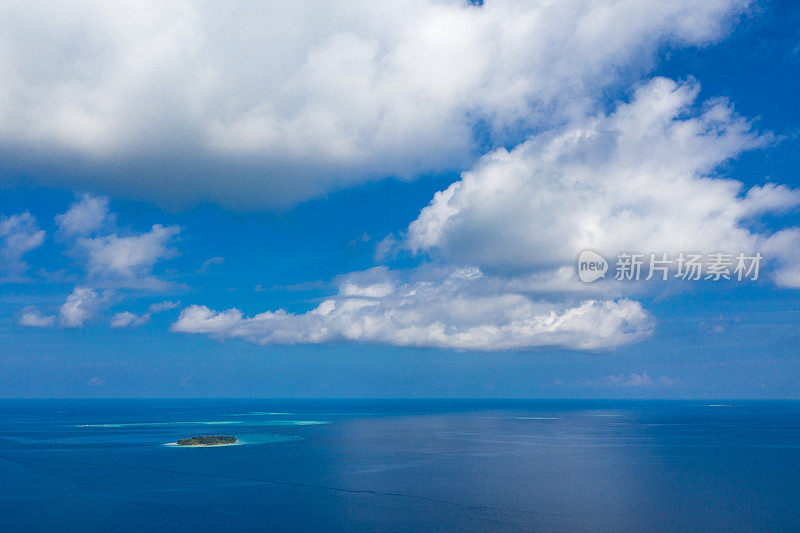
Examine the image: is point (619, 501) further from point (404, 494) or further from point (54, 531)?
point (54, 531)

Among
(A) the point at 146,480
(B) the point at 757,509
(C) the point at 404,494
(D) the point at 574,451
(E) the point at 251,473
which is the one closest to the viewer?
(B) the point at 757,509

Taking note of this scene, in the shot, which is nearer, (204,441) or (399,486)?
(399,486)

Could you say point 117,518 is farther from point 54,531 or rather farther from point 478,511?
point 478,511

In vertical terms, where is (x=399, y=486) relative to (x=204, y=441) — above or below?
above

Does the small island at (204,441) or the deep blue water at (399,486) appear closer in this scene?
the deep blue water at (399,486)

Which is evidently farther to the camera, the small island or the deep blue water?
the small island

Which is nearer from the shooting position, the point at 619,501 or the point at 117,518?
the point at 117,518

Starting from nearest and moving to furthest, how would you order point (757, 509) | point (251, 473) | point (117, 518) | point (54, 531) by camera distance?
point (54, 531) < point (117, 518) < point (757, 509) < point (251, 473)

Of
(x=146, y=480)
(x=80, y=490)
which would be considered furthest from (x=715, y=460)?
(x=80, y=490)

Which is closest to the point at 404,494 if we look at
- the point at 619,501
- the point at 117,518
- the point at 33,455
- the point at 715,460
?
the point at 619,501
